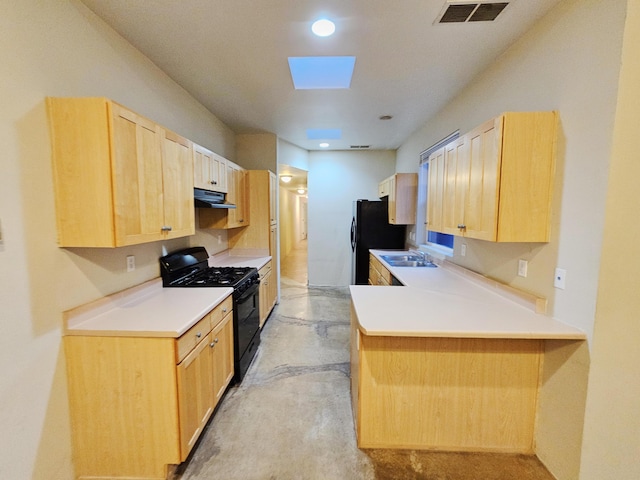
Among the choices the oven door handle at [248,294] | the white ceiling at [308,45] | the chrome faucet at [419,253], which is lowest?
the oven door handle at [248,294]

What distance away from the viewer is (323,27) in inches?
73.6

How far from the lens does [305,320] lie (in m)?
4.03

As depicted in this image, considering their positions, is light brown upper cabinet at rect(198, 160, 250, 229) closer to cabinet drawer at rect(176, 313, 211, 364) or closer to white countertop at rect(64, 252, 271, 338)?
Answer: white countertop at rect(64, 252, 271, 338)

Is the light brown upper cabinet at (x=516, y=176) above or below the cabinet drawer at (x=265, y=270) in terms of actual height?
above

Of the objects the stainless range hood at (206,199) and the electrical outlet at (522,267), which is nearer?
the electrical outlet at (522,267)

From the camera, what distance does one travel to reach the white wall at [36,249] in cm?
129

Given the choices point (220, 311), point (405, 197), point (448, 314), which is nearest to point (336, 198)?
point (405, 197)

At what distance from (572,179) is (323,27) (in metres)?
1.78

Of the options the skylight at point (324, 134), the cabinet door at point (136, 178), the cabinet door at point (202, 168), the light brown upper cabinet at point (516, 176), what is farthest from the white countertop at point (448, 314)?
the skylight at point (324, 134)

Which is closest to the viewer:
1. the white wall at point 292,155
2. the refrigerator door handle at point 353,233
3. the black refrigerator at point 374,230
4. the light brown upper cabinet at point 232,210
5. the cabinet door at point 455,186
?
the cabinet door at point 455,186

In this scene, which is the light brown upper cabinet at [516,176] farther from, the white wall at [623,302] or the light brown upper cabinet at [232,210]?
the light brown upper cabinet at [232,210]

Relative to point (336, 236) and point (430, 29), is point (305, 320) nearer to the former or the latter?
point (336, 236)

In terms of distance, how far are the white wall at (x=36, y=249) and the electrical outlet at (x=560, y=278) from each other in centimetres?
277

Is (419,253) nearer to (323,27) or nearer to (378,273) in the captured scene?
(378,273)
